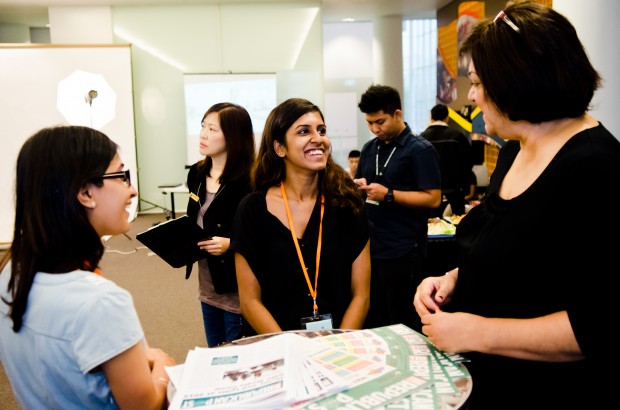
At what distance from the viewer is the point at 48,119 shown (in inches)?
321

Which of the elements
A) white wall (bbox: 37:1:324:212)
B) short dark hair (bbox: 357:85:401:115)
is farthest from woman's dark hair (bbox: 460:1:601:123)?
white wall (bbox: 37:1:324:212)

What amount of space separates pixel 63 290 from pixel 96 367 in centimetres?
17

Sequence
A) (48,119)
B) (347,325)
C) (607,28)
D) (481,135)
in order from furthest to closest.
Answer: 1. (48,119)
2. (481,135)
3. (607,28)
4. (347,325)

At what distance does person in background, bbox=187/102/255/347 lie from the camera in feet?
7.81

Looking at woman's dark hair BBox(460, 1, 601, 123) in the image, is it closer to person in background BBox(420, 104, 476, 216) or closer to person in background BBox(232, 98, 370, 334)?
person in background BBox(232, 98, 370, 334)

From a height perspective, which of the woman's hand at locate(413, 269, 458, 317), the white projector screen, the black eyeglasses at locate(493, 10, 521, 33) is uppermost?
the white projector screen

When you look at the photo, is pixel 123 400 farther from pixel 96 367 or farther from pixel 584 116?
pixel 584 116

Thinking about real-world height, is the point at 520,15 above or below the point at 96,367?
above

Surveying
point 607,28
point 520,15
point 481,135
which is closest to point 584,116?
point 520,15

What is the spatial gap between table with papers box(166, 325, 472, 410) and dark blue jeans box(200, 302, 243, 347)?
1.11 m

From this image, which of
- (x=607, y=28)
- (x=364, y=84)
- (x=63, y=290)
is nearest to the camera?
(x=63, y=290)

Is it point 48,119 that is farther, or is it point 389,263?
point 48,119

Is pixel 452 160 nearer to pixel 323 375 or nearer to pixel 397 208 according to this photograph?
pixel 397 208

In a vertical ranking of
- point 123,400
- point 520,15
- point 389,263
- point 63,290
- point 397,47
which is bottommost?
point 389,263
